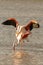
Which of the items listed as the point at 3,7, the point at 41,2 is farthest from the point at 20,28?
the point at 41,2

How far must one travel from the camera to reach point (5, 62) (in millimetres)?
4539

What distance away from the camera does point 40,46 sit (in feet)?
17.5

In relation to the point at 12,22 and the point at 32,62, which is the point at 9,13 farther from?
the point at 32,62

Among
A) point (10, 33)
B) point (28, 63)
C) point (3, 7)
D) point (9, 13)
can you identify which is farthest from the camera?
point (3, 7)

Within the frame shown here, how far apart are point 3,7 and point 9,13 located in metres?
1.02

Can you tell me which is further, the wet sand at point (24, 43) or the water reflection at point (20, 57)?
the wet sand at point (24, 43)

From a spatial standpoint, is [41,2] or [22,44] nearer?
[22,44]

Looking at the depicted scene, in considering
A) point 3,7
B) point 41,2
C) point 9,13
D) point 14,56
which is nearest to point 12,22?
point 14,56

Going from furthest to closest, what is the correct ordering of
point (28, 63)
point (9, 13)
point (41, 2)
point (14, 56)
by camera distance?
point (41, 2), point (9, 13), point (14, 56), point (28, 63)

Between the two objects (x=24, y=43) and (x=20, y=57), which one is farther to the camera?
(x=24, y=43)

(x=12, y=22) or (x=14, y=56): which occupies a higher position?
(x=12, y=22)

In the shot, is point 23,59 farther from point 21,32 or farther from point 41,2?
point 41,2

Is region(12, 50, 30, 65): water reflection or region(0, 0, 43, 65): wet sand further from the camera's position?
region(0, 0, 43, 65): wet sand

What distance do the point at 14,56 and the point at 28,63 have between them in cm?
37
